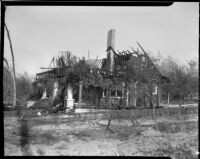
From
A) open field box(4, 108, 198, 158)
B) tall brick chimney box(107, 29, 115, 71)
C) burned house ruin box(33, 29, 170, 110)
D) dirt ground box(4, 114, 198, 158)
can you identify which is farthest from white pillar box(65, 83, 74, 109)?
dirt ground box(4, 114, 198, 158)

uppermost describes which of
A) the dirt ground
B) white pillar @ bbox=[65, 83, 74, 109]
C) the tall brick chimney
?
the tall brick chimney

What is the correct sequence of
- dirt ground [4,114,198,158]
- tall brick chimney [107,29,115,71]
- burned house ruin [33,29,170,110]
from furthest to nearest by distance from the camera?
1. tall brick chimney [107,29,115,71]
2. burned house ruin [33,29,170,110]
3. dirt ground [4,114,198,158]

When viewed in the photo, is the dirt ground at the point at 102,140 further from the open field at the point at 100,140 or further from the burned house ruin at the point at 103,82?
the burned house ruin at the point at 103,82

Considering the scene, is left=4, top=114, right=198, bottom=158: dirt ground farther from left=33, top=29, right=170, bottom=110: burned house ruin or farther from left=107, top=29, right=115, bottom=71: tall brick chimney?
left=107, top=29, right=115, bottom=71: tall brick chimney

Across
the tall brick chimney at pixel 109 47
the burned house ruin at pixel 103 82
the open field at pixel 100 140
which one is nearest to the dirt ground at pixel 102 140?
the open field at pixel 100 140

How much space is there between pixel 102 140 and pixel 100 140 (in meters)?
0.07

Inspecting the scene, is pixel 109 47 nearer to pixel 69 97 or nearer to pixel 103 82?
pixel 103 82

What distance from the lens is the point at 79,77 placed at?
16.5 metres

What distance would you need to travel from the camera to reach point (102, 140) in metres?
7.44

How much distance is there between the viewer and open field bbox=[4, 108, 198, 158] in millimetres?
6188

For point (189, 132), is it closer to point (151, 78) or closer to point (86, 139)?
point (86, 139)

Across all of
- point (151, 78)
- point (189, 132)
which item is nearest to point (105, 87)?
point (151, 78)

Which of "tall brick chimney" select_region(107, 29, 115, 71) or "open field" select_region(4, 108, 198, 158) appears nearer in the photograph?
"open field" select_region(4, 108, 198, 158)

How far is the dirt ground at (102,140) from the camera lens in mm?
6148
